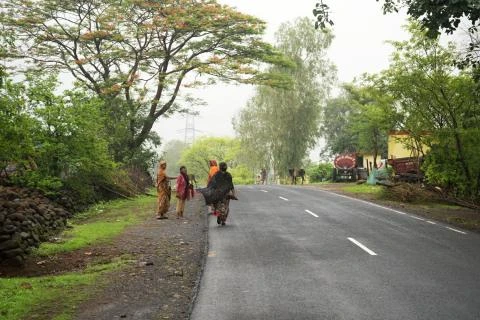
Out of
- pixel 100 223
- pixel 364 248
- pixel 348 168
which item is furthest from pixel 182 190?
pixel 348 168

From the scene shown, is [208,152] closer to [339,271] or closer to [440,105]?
[440,105]

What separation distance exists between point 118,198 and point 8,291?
15.5m

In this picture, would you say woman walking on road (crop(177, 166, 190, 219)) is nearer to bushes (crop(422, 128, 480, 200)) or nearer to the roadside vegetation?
the roadside vegetation

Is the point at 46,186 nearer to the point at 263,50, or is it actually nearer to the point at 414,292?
the point at 414,292

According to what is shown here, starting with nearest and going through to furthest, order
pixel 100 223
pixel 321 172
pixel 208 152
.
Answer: pixel 100 223 → pixel 321 172 → pixel 208 152

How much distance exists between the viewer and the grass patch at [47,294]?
6.41 m

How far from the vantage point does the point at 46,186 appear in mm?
16625

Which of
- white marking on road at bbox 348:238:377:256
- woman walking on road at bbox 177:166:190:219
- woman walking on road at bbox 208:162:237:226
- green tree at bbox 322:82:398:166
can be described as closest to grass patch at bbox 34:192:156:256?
woman walking on road at bbox 177:166:190:219

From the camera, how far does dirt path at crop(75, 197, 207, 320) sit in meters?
6.45

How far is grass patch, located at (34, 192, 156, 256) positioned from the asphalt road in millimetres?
2899

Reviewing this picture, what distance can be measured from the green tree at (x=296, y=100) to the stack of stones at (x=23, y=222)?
3107 centimetres

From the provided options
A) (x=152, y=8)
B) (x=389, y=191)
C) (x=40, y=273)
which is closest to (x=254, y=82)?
(x=152, y=8)

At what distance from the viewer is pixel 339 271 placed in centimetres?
846

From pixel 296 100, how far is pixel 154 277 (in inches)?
1494
